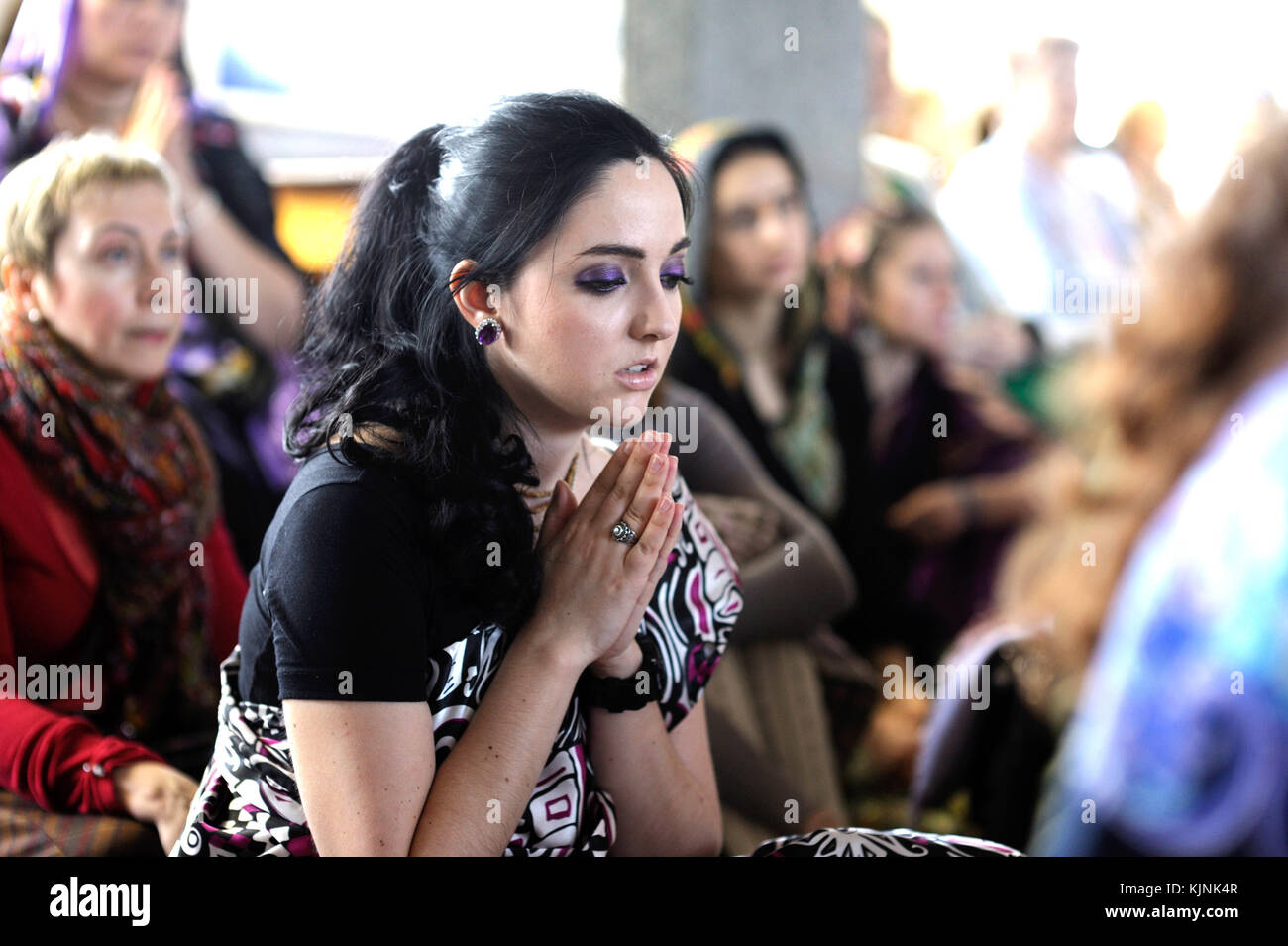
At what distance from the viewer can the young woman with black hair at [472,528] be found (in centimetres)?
109

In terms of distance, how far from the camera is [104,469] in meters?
1.62

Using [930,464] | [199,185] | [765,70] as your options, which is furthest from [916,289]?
[199,185]

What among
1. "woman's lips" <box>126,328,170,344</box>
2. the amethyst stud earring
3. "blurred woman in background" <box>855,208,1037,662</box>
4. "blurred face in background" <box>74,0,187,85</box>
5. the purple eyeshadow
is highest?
"blurred face in background" <box>74,0,187,85</box>

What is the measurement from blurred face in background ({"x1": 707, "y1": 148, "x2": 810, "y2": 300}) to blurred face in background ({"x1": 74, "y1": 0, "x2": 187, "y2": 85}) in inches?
45.2

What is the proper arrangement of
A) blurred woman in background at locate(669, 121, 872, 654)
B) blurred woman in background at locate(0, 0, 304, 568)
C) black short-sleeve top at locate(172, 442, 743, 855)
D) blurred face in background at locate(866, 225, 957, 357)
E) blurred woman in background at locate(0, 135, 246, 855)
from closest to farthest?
1. black short-sleeve top at locate(172, 442, 743, 855)
2. blurred woman in background at locate(0, 135, 246, 855)
3. blurred woman in background at locate(0, 0, 304, 568)
4. blurred woman in background at locate(669, 121, 872, 654)
5. blurred face in background at locate(866, 225, 957, 357)

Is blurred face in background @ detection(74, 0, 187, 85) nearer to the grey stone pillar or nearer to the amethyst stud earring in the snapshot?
the grey stone pillar

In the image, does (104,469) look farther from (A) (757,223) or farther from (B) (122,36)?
(A) (757,223)

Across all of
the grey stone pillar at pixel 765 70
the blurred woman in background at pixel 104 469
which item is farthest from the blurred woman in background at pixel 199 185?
the grey stone pillar at pixel 765 70

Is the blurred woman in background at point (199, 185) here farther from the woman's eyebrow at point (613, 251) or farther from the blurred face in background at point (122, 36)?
the woman's eyebrow at point (613, 251)

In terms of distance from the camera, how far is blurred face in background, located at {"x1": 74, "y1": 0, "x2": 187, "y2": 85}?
2455mm

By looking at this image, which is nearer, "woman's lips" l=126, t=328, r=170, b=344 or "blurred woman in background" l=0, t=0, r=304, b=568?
"woman's lips" l=126, t=328, r=170, b=344

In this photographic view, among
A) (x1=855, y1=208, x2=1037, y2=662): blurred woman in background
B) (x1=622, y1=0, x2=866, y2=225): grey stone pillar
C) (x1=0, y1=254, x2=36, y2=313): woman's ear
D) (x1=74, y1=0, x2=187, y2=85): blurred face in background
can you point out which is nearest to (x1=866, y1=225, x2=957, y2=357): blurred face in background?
(x1=855, y1=208, x2=1037, y2=662): blurred woman in background
